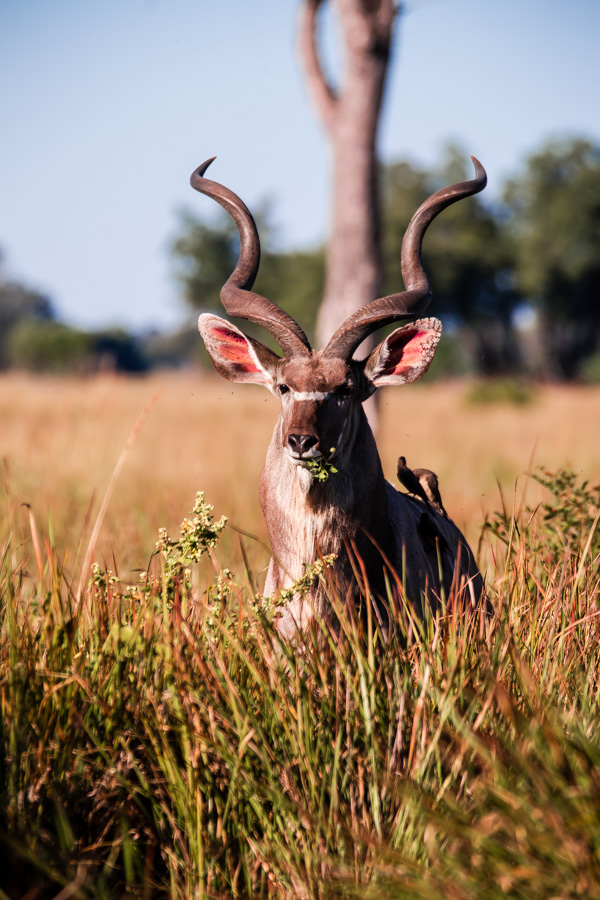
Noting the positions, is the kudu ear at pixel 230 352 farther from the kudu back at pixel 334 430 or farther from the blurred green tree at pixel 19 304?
the blurred green tree at pixel 19 304

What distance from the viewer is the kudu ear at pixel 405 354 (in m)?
4.06

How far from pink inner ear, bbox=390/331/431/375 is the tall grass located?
144 cm

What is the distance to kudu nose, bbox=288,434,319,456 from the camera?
353 centimetres

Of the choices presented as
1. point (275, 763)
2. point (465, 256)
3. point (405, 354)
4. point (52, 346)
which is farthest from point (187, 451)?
point (465, 256)

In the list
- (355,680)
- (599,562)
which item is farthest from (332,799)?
(599,562)

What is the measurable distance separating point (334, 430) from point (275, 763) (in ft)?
5.02

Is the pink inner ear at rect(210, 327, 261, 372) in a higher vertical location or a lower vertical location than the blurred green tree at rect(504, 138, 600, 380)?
lower

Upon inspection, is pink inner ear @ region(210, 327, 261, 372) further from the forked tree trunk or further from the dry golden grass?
the forked tree trunk

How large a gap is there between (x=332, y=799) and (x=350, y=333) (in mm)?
2058

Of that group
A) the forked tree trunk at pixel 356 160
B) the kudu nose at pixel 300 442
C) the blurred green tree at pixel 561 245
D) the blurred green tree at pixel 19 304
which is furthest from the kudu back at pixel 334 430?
the blurred green tree at pixel 19 304

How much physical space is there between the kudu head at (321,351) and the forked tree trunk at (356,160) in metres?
4.85

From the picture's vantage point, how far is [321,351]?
4.05 metres

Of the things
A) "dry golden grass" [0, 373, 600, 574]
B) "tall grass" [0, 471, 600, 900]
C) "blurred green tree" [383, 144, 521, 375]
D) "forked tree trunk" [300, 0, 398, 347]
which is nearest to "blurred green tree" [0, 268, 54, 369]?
"blurred green tree" [383, 144, 521, 375]

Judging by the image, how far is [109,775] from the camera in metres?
2.60
